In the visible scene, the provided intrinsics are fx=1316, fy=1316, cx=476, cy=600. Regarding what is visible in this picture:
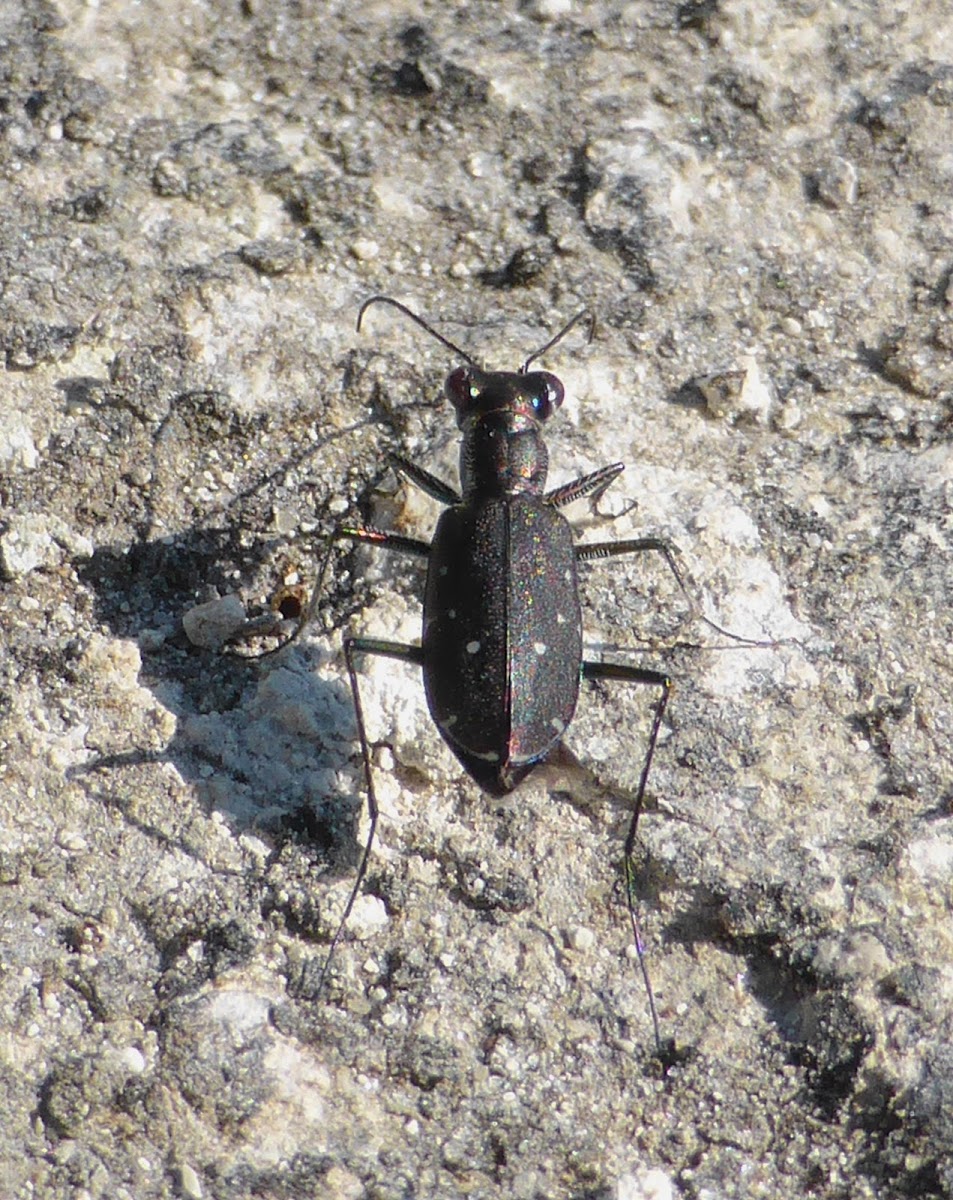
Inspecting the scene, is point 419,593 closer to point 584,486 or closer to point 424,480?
point 424,480

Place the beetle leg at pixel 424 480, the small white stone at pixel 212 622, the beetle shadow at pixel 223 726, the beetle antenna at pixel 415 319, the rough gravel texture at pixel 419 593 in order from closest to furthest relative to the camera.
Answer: the rough gravel texture at pixel 419 593 < the beetle shadow at pixel 223 726 < the small white stone at pixel 212 622 < the beetle leg at pixel 424 480 < the beetle antenna at pixel 415 319

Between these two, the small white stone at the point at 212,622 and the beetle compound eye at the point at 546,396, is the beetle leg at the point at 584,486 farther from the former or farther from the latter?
the small white stone at the point at 212,622

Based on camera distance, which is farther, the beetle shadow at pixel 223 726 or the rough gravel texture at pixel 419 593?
the beetle shadow at pixel 223 726

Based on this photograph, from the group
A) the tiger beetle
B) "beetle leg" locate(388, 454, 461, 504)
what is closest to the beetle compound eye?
the tiger beetle

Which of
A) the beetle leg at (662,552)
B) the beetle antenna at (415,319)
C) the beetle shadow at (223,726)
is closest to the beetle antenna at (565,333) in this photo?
the beetle antenna at (415,319)

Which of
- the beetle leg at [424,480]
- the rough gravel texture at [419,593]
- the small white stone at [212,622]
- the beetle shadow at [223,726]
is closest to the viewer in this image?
the rough gravel texture at [419,593]

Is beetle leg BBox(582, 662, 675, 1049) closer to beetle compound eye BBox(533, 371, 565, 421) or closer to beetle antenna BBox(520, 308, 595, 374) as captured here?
beetle compound eye BBox(533, 371, 565, 421)

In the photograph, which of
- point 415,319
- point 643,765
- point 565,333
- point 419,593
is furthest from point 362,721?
point 565,333

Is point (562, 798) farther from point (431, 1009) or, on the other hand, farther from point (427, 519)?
point (427, 519)
